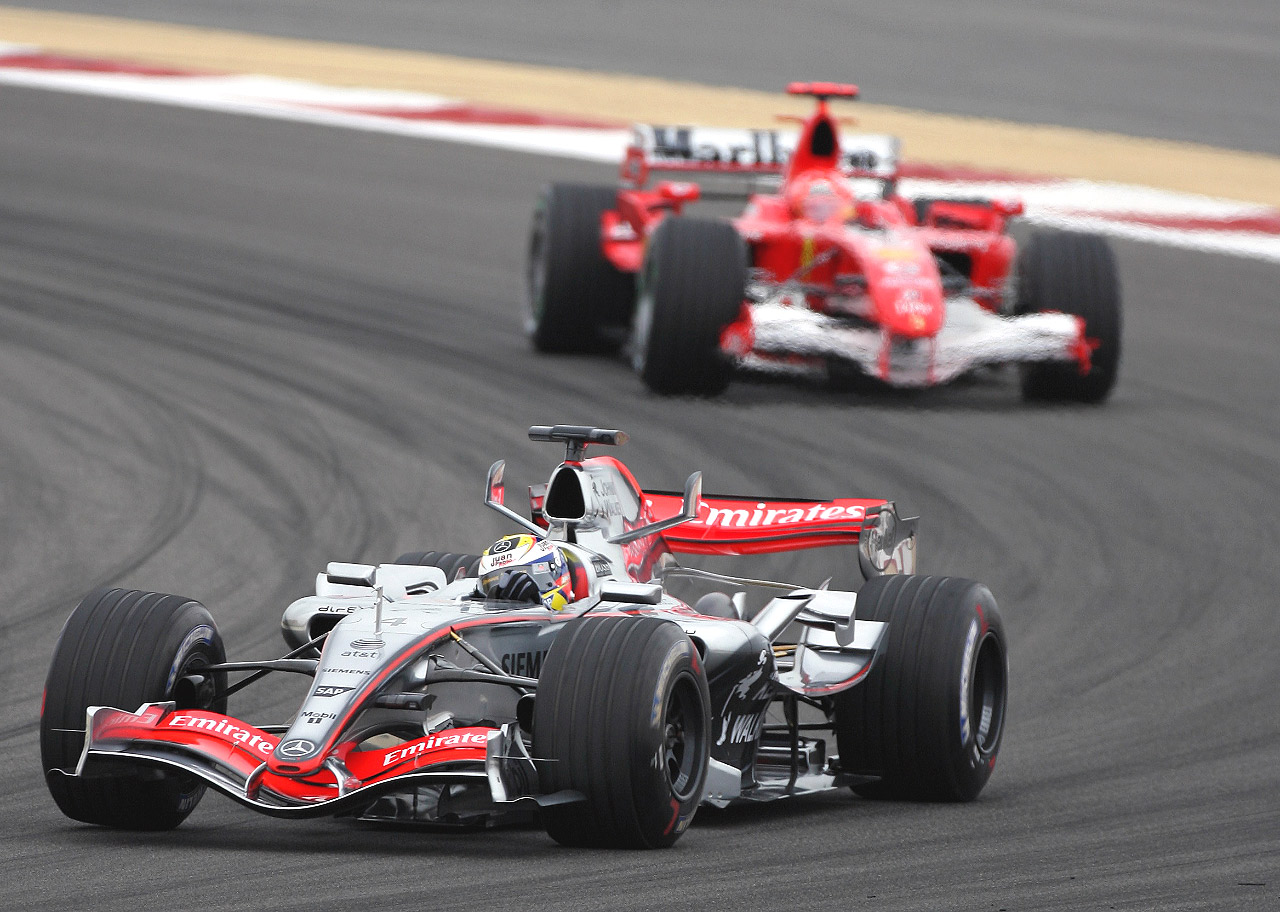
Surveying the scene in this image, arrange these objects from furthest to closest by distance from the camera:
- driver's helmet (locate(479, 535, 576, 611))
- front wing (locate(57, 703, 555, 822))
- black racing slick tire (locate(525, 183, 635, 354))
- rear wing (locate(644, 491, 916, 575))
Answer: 1. black racing slick tire (locate(525, 183, 635, 354))
2. rear wing (locate(644, 491, 916, 575))
3. driver's helmet (locate(479, 535, 576, 611))
4. front wing (locate(57, 703, 555, 822))

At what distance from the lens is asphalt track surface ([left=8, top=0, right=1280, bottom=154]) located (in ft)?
102

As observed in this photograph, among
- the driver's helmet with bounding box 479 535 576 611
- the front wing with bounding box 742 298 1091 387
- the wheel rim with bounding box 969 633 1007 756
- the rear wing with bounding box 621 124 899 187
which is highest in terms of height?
the rear wing with bounding box 621 124 899 187

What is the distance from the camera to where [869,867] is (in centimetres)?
693

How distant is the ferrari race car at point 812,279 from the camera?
624 inches

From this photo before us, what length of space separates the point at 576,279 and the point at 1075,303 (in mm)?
4104

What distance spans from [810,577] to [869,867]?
204 inches

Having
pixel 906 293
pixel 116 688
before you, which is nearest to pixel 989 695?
pixel 116 688

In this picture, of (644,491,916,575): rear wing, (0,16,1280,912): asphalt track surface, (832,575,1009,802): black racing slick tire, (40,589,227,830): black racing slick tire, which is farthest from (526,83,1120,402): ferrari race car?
(40,589,227,830): black racing slick tire

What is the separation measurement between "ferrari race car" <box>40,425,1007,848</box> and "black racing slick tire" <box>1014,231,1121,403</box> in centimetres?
799

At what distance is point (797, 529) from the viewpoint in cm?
905

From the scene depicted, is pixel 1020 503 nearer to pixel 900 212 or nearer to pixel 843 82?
pixel 900 212

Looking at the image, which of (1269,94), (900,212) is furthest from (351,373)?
(1269,94)

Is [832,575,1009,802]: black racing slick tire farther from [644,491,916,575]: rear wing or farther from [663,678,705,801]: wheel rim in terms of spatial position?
[663,678,705,801]: wheel rim

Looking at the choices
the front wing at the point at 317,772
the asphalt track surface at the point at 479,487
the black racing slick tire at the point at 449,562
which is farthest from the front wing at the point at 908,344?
the front wing at the point at 317,772
